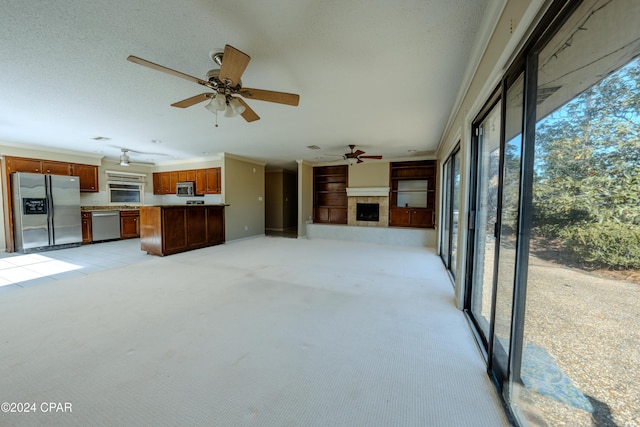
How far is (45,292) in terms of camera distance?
9.20ft

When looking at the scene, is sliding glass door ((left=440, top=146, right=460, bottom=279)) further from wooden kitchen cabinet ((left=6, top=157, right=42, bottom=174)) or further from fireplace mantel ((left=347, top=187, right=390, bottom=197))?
wooden kitchen cabinet ((left=6, top=157, right=42, bottom=174))

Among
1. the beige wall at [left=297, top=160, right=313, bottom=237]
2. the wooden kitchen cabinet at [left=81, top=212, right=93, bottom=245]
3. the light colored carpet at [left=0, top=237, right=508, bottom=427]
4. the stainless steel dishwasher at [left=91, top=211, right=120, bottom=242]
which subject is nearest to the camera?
the light colored carpet at [left=0, top=237, right=508, bottom=427]

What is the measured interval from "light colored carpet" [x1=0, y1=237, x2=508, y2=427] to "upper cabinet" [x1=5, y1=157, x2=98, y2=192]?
13.2ft

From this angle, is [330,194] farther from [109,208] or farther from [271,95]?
[109,208]

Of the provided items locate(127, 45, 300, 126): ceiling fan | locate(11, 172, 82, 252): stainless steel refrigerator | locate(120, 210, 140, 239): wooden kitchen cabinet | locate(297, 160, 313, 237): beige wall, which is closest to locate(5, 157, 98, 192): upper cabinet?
locate(11, 172, 82, 252): stainless steel refrigerator

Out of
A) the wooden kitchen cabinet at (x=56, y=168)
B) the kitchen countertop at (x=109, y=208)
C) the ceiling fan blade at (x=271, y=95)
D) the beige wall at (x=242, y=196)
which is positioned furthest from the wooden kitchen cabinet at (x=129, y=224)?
the ceiling fan blade at (x=271, y=95)

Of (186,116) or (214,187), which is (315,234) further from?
(186,116)

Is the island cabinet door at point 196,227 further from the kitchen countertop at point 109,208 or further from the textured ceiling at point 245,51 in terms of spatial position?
the kitchen countertop at point 109,208

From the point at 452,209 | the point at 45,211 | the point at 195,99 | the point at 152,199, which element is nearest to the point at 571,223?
the point at 195,99

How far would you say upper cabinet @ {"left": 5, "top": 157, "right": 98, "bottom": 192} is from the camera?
5.01 m

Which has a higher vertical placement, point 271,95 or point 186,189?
point 271,95

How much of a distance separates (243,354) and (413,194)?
6.15m

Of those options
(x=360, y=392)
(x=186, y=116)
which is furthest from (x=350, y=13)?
(x=186, y=116)

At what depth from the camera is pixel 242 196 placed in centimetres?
669
